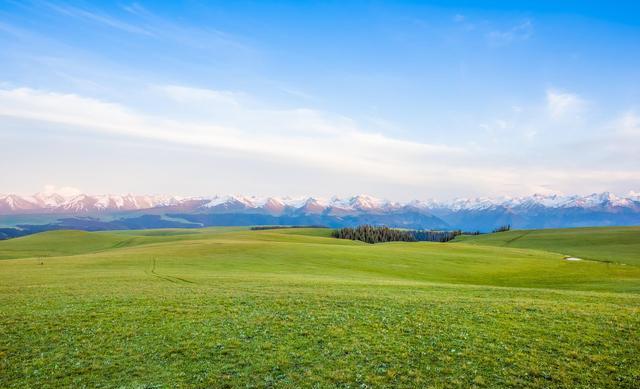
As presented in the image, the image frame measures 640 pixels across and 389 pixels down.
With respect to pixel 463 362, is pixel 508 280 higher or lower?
lower

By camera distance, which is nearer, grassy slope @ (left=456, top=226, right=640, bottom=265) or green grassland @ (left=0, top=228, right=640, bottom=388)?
green grassland @ (left=0, top=228, right=640, bottom=388)

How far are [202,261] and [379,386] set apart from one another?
→ 56135mm

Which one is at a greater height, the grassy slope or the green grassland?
the green grassland

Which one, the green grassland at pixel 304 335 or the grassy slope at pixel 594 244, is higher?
the green grassland at pixel 304 335

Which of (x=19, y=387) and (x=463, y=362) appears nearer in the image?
(x=19, y=387)

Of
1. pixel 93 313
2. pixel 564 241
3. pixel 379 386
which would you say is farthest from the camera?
pixel 564 241

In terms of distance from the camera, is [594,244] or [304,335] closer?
[304,335]

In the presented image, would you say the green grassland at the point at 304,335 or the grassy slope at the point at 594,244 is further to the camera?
the grassy slope at the point at 594,244

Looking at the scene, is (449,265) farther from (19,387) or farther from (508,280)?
(19,387)

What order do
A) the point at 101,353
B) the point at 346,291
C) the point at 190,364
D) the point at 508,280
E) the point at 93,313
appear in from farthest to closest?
the point at 508,280, the point at 346,291, the point at 93,313, the point at 101,353, the point at 190,364

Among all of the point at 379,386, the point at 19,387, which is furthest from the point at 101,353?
the point at 379,386

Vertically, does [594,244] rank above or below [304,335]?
below

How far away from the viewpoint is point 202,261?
218 feet

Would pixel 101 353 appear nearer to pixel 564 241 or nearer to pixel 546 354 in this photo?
pixel 546 354
